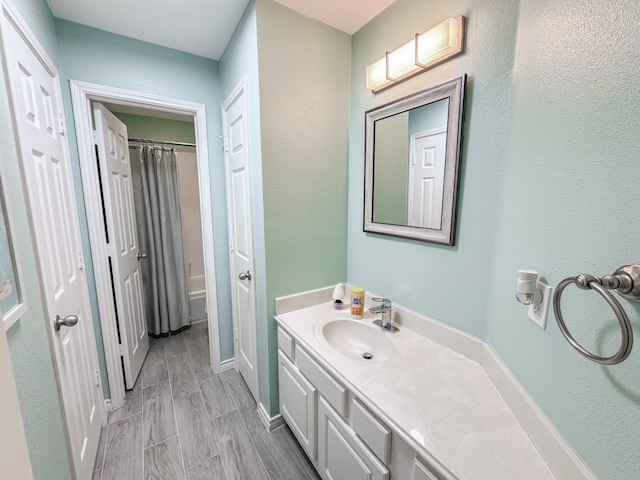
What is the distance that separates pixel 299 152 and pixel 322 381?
1156 millimetres

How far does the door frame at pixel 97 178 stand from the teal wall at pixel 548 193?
4.47 feet

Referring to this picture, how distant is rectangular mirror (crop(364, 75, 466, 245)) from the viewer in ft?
3.61

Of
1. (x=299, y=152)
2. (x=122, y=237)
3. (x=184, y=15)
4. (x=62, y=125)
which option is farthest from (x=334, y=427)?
(x=184, y=15)

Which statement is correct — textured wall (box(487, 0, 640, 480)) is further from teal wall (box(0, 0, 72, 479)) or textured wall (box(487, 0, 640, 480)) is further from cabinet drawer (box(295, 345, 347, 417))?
teal wall (box(0, 0, 72, 479))

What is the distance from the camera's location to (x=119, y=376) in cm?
181

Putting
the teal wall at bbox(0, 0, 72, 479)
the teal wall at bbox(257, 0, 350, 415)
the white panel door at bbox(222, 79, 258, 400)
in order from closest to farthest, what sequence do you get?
the teal wall at bbox(0, 0, 72, 479), the teal wall at bbox(257, 0, 350, 415), the white panel door at bbox(222, 79, 258, 400)

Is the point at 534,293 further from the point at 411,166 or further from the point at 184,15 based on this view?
the point at 184,15

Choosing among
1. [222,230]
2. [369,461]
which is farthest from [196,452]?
[222,230]

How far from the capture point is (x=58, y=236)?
4.10ft

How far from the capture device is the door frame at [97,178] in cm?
155

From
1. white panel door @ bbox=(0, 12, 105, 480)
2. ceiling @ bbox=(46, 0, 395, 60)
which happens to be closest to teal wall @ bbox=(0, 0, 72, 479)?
white panel door @ bbox=(0, 12, 105, 480)

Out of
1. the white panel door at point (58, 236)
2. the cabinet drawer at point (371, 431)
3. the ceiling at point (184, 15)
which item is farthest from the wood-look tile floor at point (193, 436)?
the ceiling at point (184, 15)

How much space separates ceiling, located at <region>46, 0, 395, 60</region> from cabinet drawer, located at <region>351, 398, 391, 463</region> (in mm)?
1804

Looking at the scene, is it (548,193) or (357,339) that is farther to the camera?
(357,339)
